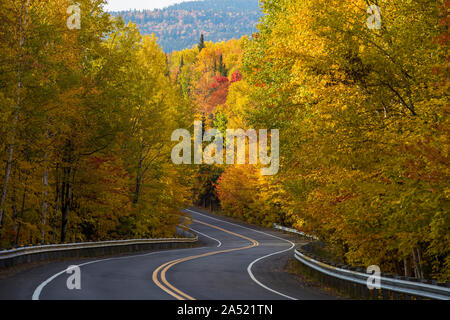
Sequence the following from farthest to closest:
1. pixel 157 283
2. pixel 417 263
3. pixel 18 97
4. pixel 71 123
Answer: pixel 71 123 → pixel 18 97 → pixel 417 263 → pixel 157 283

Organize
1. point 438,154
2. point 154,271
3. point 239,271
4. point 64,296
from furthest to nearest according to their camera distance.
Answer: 1. point 239,271
2. point 154,271
3. point 64,296
4. point 438,154

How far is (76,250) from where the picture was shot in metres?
23.3

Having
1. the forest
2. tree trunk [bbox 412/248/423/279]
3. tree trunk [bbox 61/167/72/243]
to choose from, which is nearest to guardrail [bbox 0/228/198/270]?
the forest

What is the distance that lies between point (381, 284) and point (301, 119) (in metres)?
7.24

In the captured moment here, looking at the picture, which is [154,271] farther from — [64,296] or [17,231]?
[17,231]

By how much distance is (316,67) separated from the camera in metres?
13.4

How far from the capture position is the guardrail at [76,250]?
17.6 m

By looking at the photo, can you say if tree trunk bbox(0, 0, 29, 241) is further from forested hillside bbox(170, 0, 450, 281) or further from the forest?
forested hillside bbox(170, 0, 450, 281)

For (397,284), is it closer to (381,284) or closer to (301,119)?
(381,284)

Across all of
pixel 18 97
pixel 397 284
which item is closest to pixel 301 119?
pixel 397 284

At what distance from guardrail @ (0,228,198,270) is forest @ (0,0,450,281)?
1.35m

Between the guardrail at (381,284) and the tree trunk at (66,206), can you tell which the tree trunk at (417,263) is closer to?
the guardrail at (381,284)
